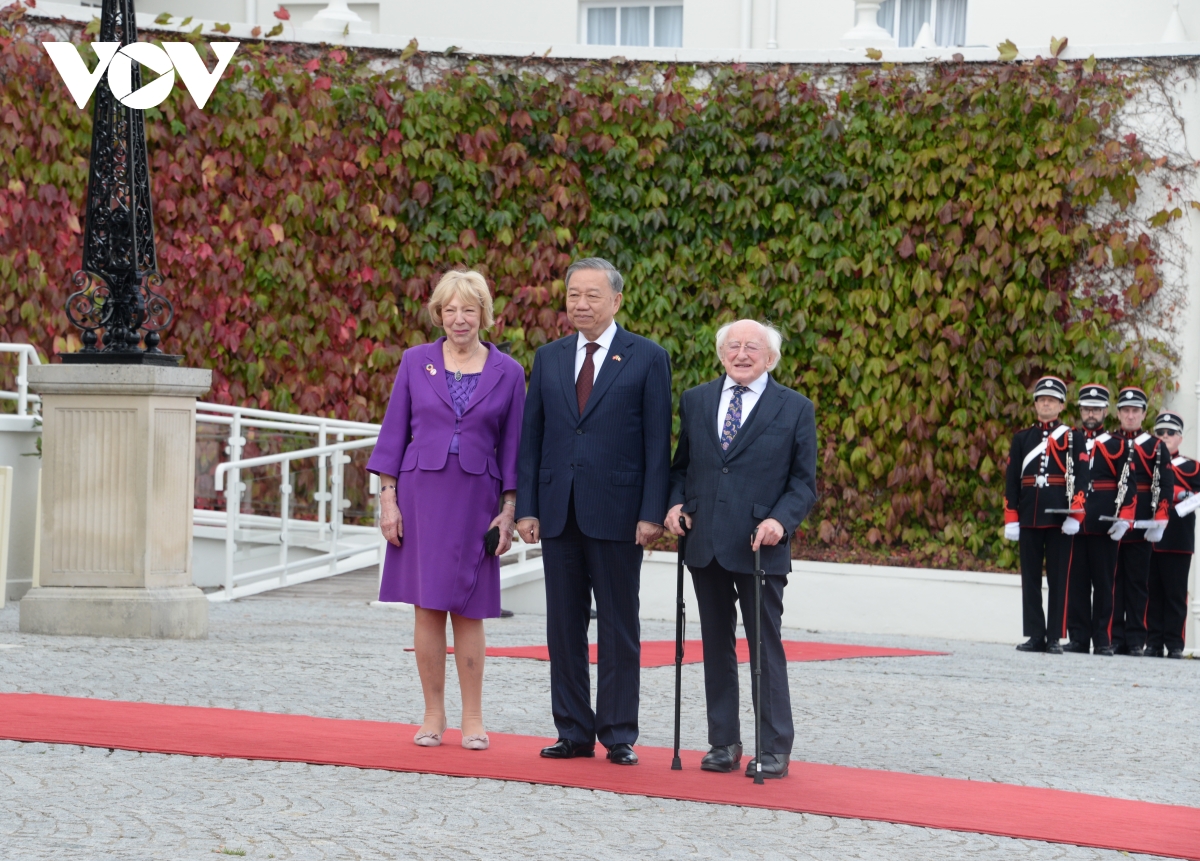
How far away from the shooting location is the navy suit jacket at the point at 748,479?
580 cm

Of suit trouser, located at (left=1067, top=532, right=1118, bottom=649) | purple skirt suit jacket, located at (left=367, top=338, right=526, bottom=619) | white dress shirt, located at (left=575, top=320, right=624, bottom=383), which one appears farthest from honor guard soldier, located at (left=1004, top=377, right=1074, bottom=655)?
purple skirt suit jacket, located at (left=367, top=338, right=526, bottom=619)

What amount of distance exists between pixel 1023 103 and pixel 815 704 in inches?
320

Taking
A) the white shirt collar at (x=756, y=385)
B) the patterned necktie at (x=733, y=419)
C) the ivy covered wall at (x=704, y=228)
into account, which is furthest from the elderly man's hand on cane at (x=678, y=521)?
the ivy covered wall at (x=704, y=228)

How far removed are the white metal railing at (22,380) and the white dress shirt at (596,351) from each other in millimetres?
7115

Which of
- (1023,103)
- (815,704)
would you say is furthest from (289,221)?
(815,704)

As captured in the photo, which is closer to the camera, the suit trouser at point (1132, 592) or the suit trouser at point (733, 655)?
the suit trouser at point (733, 655)

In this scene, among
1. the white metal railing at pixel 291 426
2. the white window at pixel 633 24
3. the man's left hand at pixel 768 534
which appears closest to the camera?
the man's left hand at pixel 768 534

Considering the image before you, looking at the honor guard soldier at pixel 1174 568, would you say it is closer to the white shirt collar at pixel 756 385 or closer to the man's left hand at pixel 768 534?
the white shirt collar at pixel 756 385

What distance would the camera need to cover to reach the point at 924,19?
17109mm

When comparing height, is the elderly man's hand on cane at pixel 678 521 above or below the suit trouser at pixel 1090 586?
above

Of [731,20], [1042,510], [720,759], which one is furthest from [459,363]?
[731,20]

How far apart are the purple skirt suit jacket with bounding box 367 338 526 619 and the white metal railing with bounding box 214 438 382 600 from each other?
639cm

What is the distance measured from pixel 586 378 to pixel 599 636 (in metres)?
0.95

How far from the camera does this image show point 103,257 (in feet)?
31.1
